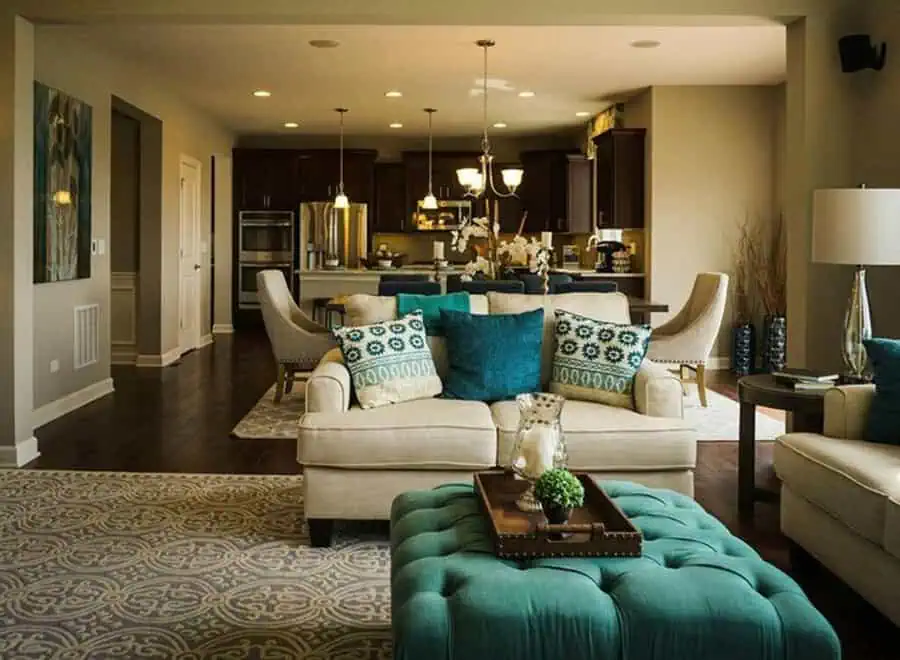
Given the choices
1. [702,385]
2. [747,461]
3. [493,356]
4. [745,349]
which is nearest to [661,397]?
[747,461]

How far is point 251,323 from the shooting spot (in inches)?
509

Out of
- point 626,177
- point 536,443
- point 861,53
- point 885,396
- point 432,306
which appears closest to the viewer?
point 536,443

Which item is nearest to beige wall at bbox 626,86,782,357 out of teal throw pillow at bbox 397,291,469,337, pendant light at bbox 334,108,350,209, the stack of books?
pendant light at bbox 334,108,350,209

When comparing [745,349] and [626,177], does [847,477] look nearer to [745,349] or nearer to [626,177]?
[745,349]

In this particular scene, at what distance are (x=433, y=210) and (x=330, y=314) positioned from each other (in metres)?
3.44

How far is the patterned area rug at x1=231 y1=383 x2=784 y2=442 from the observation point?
5.88 metres

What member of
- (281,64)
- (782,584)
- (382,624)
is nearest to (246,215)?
(281,64)

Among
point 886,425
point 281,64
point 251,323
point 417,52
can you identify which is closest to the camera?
point 886,425

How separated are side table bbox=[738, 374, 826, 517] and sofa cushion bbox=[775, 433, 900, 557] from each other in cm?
36

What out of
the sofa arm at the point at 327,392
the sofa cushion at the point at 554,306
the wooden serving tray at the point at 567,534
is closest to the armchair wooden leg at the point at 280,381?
the sofa cushion at the point at 554,306

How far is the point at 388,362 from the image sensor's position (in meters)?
4.07

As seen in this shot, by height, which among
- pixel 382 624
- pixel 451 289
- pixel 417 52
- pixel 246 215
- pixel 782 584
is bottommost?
pixel 382 624

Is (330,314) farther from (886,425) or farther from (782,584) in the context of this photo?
(782,584)

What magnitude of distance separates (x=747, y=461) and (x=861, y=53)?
212 cm
